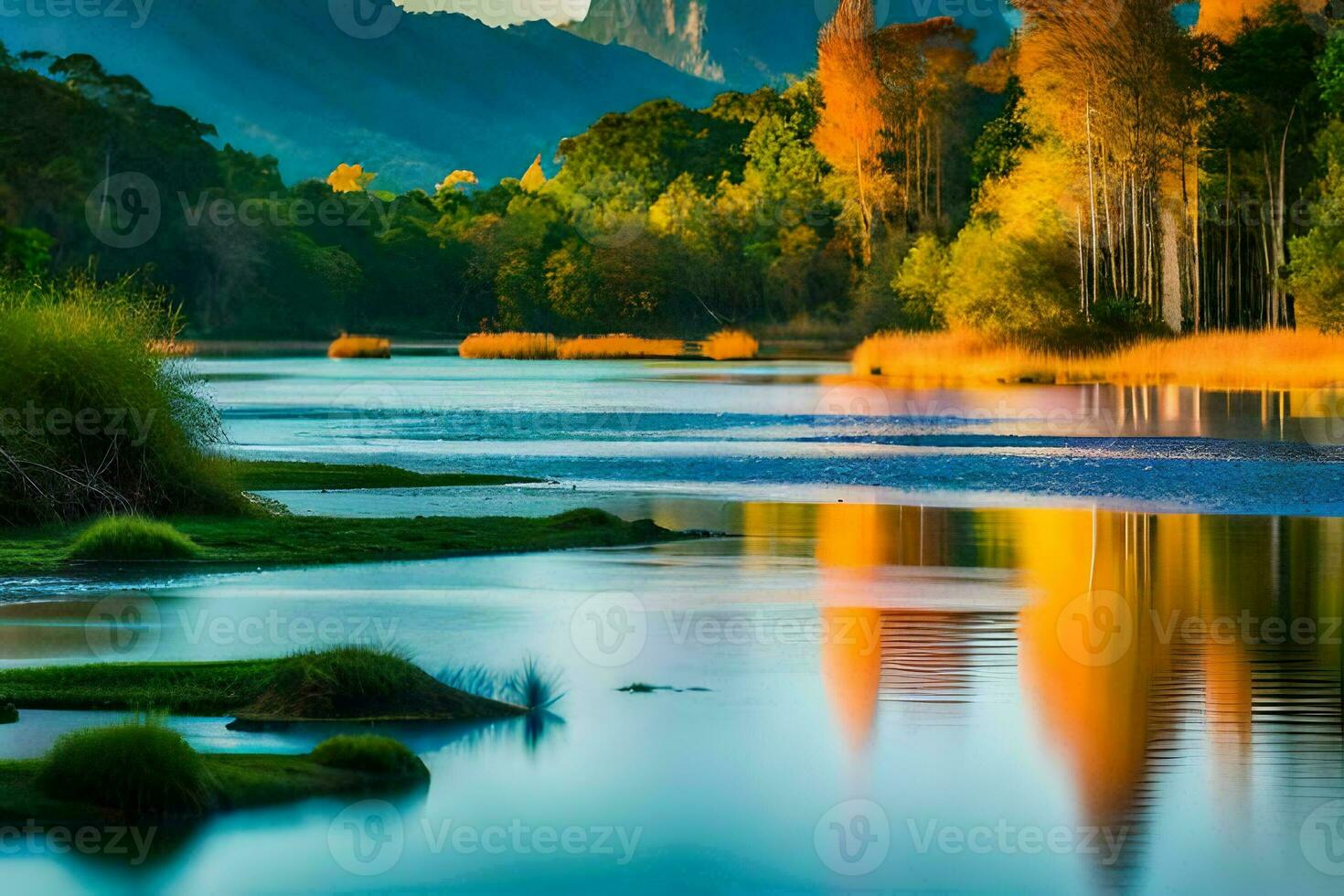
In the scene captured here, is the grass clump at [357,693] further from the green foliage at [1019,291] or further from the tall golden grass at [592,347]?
the tall golden grass at [592,347]

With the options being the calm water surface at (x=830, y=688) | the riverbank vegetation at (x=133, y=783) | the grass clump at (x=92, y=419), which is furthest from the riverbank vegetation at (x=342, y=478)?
the riverbank vegetation at (x=133, y=783)

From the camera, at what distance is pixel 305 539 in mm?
17922

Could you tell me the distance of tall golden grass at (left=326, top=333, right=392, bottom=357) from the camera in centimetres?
8619

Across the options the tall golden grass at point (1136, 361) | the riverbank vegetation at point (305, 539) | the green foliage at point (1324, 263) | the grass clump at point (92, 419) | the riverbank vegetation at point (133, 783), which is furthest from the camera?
the green foliage at point (1324, 263)

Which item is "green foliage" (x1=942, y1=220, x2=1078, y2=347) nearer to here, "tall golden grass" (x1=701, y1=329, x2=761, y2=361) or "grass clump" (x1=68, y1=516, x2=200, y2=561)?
"tall golden grass" (x1=701, y1=329, x2=761, y2=361)

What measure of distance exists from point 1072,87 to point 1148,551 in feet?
136

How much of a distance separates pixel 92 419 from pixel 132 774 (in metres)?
10.9

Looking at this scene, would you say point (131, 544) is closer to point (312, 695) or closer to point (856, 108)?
point (312, 695)

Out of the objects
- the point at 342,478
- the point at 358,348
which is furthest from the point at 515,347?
the point at 342,478

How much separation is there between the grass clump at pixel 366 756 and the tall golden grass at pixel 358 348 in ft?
257

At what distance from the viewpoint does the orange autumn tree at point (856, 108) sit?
3147 inches

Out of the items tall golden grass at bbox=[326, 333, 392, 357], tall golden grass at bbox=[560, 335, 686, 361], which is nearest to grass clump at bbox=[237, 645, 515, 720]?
tall golden grass at bbox=[560, 335, 686, 361]

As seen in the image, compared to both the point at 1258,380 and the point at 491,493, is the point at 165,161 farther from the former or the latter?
the point at 491,493

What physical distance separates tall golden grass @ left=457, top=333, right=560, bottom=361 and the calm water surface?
6250 cm
